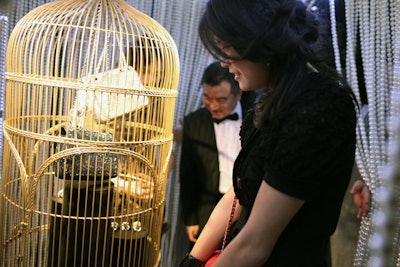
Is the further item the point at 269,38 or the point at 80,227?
the point at 80,227

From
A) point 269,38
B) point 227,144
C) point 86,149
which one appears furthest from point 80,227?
point 269,38

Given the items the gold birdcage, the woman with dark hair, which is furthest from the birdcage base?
the woman with dark hair

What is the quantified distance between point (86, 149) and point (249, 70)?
→ 71 centimetres

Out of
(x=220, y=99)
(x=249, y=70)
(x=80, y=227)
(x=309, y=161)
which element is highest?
(x=249, y=70)

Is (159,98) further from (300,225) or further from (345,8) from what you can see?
(300,225)

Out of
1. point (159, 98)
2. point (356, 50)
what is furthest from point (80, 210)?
point (356, 50)

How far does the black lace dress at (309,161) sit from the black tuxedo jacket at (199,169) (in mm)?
1086

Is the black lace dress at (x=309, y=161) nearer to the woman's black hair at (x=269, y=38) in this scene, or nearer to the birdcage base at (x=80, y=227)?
the woman's black hair at (x=269, y=38)

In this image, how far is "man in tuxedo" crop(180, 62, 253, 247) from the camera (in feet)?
5.99

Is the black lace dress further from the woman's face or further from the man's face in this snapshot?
the man's face

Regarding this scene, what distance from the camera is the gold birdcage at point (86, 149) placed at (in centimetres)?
137

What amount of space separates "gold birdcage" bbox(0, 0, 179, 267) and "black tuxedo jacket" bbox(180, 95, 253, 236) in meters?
0.33

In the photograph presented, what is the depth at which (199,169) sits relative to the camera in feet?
6.25

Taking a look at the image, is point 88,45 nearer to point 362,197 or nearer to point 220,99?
point 220,99
